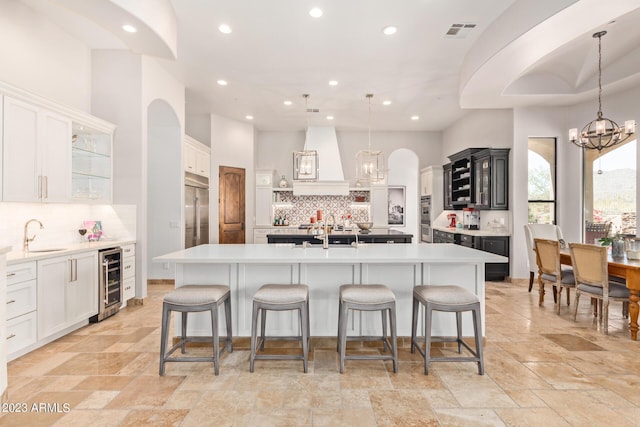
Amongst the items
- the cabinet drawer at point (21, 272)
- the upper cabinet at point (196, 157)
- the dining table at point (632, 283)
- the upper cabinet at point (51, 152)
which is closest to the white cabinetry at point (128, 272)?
the upper cabinet at point (51, 152)

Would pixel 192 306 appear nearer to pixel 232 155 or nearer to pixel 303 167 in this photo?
pixel 303 167

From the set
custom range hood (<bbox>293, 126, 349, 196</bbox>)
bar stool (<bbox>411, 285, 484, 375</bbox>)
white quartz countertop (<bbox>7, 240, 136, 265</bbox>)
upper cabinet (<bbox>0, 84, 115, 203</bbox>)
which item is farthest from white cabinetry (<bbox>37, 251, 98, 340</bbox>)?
custom range hood (<bbox>293, 126, 349, 196</bbox>)

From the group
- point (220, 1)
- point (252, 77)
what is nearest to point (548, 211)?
point (252, 77)

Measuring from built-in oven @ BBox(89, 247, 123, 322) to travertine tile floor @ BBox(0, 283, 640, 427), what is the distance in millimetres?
587

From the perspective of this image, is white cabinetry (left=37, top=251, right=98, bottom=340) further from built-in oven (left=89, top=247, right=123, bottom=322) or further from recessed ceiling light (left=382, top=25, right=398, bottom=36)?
recessed ceiling light (left=382, top=25, right=398, bottom=36)

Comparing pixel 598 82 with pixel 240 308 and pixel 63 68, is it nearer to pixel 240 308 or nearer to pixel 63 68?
pixel 240 308

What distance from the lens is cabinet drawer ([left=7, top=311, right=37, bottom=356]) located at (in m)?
2.90

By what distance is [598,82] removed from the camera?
522 cm

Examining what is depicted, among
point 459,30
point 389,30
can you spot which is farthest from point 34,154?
point 459,30

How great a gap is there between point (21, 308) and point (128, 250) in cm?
159

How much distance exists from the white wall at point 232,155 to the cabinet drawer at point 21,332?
447cm

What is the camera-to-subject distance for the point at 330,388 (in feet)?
8.30

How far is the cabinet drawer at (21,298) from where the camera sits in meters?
2.90

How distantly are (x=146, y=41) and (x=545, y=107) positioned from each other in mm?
6381
